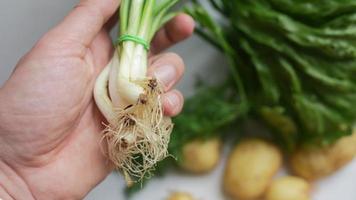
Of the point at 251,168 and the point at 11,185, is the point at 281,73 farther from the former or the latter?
the point at 11,185

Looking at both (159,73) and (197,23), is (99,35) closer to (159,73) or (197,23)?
(159,73)

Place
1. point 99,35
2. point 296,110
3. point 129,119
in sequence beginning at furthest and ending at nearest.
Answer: point 296,110, point 99,35, point 129,119

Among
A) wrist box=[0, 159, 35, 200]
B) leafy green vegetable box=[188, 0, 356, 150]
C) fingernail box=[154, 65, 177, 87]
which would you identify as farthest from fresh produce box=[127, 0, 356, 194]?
wrist box=[0, 159, 35, 200]

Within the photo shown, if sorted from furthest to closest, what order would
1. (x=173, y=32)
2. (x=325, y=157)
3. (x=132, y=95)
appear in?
(x=325, y=157) < (x=173, y=32) < (x=132, y=95)

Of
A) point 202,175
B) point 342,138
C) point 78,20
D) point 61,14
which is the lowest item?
point 342,138

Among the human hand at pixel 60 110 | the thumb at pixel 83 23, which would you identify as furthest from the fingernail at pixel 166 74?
the thumb at pixel 83 23

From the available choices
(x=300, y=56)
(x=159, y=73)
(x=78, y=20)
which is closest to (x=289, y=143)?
(x=300, y=56)

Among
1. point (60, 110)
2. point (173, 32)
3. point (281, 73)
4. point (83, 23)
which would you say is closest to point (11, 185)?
point (60, 110)
